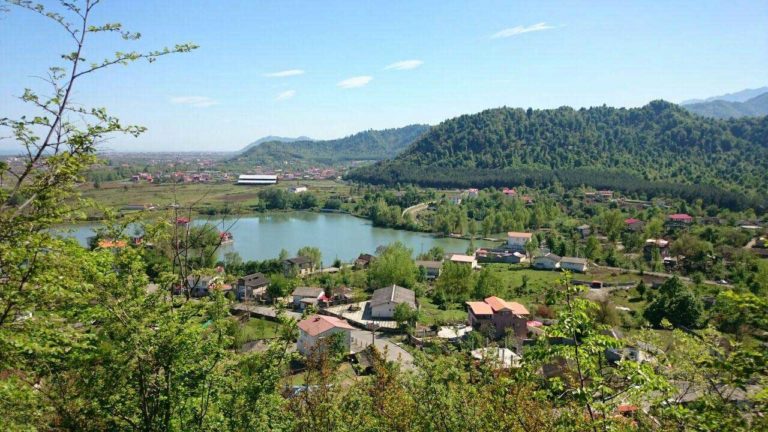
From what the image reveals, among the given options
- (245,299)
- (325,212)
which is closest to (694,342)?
(245,299)

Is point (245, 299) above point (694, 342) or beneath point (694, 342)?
beneath

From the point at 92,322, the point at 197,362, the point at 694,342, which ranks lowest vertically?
the point at 694,342

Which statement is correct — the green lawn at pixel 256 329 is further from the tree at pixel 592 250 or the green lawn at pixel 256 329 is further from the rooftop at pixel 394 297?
the tree at pixel 592 250

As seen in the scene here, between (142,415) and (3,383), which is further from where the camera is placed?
(142,415)

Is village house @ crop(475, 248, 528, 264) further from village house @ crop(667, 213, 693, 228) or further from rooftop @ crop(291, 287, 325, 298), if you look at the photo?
village house @ crop(667, 213, 693, 228)

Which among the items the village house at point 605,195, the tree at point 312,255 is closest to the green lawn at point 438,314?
the tree at point 312,255

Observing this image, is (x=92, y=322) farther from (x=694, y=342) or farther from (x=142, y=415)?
(x=694, y=342)
